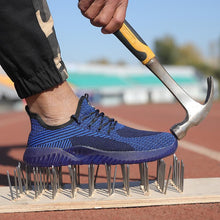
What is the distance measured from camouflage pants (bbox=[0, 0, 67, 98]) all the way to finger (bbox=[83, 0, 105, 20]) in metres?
0.17

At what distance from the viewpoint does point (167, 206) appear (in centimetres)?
158

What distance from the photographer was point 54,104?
5.62ft

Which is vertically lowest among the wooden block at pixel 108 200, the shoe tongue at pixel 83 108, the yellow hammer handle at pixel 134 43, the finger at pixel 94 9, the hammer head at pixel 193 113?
the wooden block at pixel 108 200

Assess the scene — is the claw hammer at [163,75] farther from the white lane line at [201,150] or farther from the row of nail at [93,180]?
the white lane line at [201,150]

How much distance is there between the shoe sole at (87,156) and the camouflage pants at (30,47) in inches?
10.9

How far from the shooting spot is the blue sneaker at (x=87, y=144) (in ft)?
5.50

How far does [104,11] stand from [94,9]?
5 cm

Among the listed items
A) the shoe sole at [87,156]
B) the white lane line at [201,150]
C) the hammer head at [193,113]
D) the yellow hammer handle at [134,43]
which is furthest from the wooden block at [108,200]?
the white lane line at [201,150]

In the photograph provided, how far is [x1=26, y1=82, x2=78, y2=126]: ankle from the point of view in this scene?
5.57 feet

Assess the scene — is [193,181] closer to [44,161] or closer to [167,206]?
[167,206]

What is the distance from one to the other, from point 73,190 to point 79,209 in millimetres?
105

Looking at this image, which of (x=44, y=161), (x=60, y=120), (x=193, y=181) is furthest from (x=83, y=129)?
(x=193, y=181)

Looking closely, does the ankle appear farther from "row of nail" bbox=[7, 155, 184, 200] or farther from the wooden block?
the wooden block

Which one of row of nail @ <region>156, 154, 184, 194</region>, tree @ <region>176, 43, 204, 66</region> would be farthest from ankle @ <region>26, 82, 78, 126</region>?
tree @ <region>176, 43, 204, 66</region>
